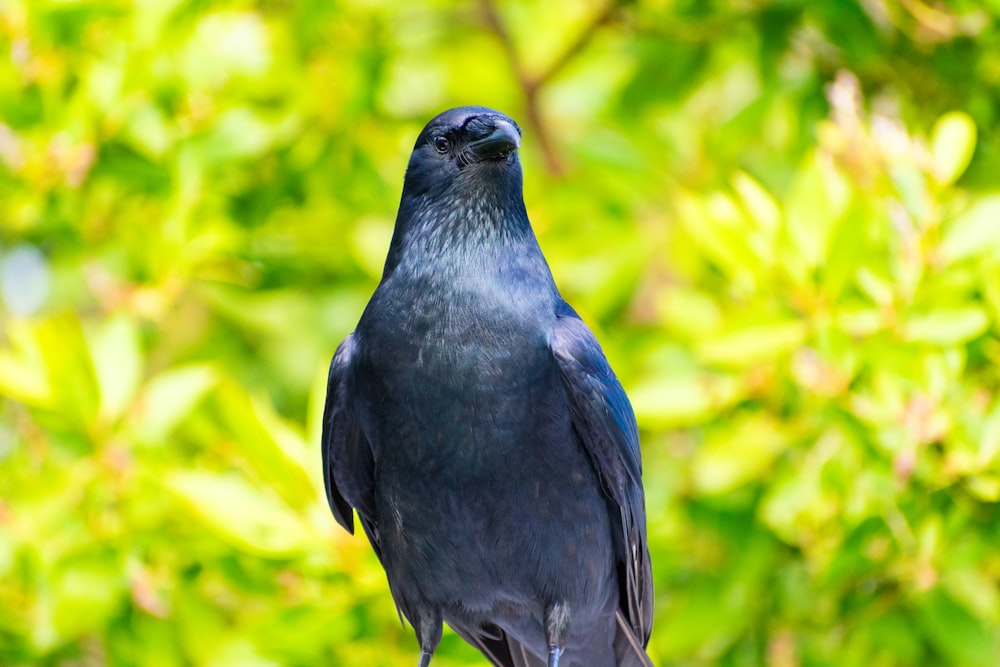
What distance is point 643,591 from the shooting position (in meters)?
2.74

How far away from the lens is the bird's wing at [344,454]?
2.54m

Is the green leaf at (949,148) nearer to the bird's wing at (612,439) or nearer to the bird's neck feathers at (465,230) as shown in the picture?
the bird's wing at (612,439)

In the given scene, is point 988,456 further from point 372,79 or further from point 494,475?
point 372,79

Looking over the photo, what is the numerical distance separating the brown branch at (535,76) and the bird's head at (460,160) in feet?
10.3

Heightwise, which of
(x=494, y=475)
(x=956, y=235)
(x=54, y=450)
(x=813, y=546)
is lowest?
(x=813, y=546)

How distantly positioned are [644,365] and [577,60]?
2.09 metres

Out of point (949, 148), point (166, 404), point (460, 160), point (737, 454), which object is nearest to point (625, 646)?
point (460, 160)

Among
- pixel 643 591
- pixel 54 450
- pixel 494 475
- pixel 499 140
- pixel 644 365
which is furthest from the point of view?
pixel 644 365

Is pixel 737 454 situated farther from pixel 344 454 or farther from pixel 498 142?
pixel 498 142

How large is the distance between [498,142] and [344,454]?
32.7 inches

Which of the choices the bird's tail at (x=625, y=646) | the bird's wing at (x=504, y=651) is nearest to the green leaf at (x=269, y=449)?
the bird's wing at (x=504, y=651)

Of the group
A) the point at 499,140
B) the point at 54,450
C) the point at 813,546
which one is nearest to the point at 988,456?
the point at 813,546

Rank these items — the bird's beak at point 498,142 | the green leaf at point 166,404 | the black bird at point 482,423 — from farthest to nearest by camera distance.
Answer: the green leaf at point 166,404, the black bird at point 482,423, the bird's beak at point 498,142

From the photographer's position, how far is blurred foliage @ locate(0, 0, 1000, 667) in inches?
147
